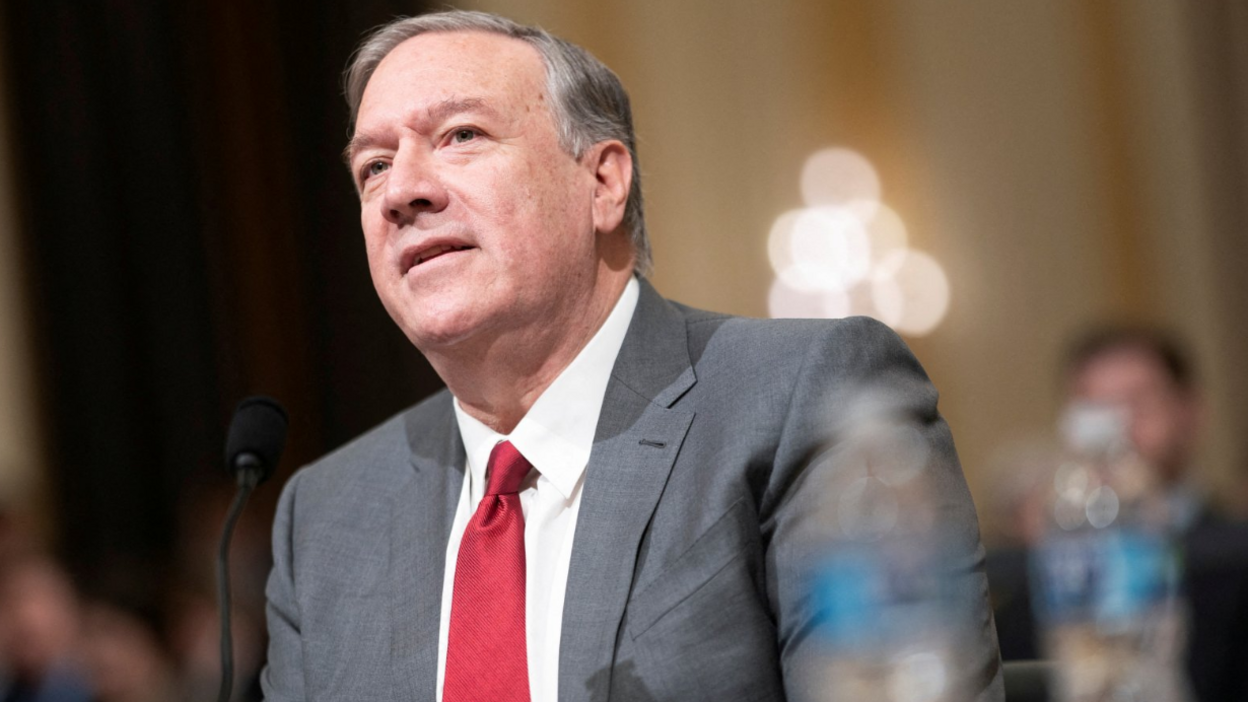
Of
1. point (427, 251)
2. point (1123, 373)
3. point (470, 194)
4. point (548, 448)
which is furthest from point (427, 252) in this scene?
point (1123, 373)

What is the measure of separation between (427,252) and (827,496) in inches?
26.5

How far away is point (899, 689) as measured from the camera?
38.1 inches

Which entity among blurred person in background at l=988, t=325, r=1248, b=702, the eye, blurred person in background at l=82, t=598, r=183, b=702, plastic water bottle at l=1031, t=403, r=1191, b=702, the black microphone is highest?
the eye

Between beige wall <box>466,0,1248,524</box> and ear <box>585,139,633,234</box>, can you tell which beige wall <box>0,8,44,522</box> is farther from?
ear <box>585,139,633,234</box>

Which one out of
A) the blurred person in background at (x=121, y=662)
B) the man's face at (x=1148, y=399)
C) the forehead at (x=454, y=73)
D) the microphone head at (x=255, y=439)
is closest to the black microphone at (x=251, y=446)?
the microphone head at (x=255, y=439)

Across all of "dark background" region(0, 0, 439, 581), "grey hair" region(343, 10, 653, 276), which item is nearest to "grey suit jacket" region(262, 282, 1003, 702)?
"grey hair" region(343, 10, 653, 276)

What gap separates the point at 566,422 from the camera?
1794mm

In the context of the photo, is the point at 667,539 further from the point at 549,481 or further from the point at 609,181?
the point at 609,181

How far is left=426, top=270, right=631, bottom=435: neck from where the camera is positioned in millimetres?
1819

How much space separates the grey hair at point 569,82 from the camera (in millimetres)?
1921

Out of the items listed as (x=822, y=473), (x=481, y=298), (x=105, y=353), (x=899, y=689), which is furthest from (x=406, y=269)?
(x=105, y=353)

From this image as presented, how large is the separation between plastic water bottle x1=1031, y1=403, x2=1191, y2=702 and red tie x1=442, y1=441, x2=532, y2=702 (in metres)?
0.66

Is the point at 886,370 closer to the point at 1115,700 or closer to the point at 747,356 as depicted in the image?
the point at 747,356

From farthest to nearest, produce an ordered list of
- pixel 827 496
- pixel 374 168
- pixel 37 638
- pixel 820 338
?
pixel 37 638 → pixel 374 168 → pixel 820 338 → pixel 827 496
